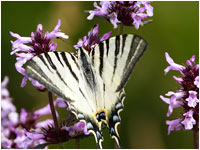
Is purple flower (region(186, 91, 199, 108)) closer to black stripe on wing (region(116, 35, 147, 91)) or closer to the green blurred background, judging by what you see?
black stripe on wing (region(116, 35, 147, 91))

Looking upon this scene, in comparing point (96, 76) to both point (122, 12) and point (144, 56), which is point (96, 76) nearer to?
point (122, 12)

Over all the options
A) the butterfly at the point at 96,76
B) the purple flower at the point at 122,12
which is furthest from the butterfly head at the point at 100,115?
the purple flower at the point at 122,12

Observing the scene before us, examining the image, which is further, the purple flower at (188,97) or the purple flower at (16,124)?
the purple flower at (16,124)

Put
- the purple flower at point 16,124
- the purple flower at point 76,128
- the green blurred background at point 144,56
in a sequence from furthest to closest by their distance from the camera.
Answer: the green blurred background at point 144,56, the purple flower at point 16,124, the purple flower at point 76,128

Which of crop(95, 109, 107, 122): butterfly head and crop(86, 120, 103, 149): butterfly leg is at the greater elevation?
crop(95, 109, 107, 122): butterfly head

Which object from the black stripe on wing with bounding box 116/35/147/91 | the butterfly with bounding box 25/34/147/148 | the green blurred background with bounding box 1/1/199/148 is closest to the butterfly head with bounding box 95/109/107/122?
the butterfly with bounding box 25/34/147/148

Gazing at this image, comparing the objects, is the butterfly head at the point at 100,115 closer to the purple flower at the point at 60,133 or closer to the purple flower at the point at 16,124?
the purple flower at the point at 60,133

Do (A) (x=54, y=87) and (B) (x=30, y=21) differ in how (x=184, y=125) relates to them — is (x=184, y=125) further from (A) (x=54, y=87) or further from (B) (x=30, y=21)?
(B) (x=30, y=21)
